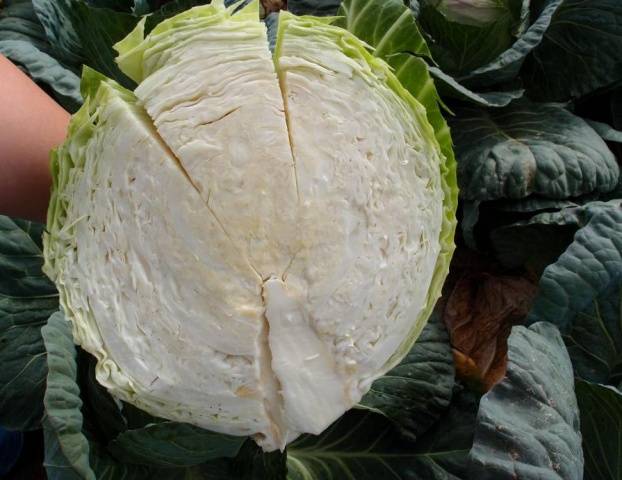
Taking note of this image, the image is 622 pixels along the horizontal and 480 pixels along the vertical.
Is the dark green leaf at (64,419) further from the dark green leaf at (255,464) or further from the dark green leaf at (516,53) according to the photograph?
the dark green leaf at (516,53)

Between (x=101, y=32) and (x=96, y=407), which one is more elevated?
(x=101, y=32)

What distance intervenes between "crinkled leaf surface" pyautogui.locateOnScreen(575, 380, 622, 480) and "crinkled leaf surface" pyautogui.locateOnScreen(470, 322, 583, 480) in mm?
33

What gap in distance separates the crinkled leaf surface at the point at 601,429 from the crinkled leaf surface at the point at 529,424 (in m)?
0.03

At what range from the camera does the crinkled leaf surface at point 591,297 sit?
891mm

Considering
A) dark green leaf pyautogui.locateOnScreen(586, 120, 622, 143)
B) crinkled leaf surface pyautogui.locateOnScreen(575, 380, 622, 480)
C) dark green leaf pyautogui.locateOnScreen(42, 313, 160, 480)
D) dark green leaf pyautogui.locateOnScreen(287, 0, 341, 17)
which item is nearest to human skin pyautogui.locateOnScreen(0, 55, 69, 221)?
dark green leaf pyautogui.locateOnScreen(42, 313, 160, 480)

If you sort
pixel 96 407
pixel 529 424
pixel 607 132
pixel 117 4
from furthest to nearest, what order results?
pixel 117 4 < pixel 607 132 < pixel 96 407 < pixel 529 424

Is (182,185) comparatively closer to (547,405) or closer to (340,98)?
(340,98)

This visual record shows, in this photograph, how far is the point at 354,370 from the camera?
79 centimetres

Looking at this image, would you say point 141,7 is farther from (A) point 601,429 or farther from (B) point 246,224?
(A) point 601,429

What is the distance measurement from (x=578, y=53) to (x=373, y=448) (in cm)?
80

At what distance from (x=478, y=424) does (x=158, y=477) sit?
448 millimetres

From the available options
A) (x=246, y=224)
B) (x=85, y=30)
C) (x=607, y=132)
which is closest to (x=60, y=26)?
(x=85, y=30)

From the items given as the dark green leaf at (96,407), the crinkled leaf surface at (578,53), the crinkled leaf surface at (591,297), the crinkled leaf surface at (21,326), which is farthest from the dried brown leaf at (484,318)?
the crinkled leaf surface at (21,326)

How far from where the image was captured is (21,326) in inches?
37.7
